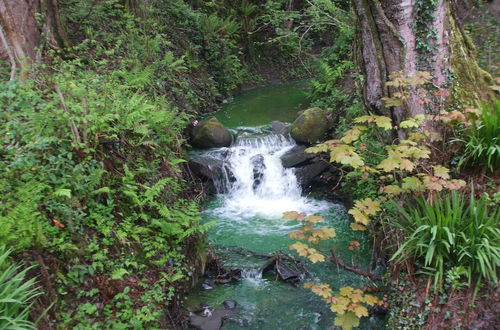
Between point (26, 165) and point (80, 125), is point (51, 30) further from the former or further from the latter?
point (26, 165)

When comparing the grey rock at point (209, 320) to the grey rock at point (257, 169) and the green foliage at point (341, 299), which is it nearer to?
the green foliage at point (341, 299)

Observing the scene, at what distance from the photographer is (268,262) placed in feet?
18.8

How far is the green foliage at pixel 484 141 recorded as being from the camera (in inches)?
160

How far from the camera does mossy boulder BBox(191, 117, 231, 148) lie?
32.1 ft

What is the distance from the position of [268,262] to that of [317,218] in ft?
7.07

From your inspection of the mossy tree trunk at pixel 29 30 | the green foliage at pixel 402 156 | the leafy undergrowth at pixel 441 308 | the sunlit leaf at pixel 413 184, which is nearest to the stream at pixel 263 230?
the leafy undergrowth at pixel 441 308

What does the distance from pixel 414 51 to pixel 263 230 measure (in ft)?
13.7

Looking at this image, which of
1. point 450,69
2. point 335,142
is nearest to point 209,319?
point 335,142

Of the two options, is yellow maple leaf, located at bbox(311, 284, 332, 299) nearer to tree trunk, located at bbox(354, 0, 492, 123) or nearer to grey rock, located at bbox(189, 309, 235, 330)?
grey rock, located at bbox(189, 309, 235, 330)

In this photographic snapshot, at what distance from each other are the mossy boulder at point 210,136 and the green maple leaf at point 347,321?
22.1 feet

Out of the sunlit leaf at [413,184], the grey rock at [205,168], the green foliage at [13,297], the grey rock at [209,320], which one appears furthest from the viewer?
the grey rock at [205,168]

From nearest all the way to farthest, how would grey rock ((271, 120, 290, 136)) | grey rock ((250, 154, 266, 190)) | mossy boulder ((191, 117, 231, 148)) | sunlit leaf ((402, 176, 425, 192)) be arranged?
sunlit leaf ((402, 176, 425, 192)), grey rock ((250, 154, 266, 190)), mossy boulder ((191, 117, 231, 148)), grey rock ((271, 120, 290, 136))

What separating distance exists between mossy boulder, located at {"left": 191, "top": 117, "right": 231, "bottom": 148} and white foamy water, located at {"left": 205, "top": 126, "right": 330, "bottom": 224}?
0.34 m

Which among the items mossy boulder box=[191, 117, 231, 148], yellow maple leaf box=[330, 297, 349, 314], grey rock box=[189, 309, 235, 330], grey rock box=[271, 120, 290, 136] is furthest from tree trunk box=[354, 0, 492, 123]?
mossy boulder box=[191, 117, 231, 148]
